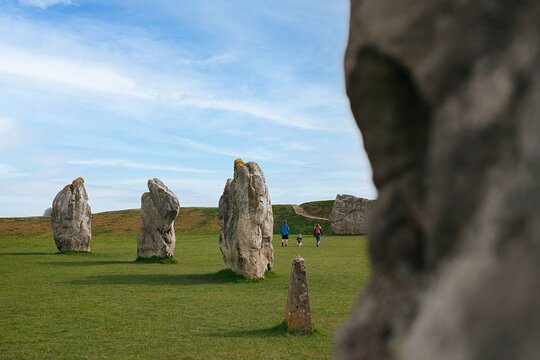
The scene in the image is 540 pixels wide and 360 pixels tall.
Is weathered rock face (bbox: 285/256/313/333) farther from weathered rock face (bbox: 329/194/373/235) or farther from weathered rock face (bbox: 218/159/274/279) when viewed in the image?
weathered rock face (bbox: 329/194/373/235)

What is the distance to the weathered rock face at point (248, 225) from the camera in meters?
19.6

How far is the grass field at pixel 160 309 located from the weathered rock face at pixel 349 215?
2448 centimetres

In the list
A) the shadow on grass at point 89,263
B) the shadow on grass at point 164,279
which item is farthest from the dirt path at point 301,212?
the shadow on grass at point 164,279

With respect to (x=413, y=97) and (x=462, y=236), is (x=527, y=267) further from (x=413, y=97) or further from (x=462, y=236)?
(x=413, y=97)

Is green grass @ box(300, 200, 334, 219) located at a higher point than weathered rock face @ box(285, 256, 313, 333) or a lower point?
higher

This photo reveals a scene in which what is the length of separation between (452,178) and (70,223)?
3158cm

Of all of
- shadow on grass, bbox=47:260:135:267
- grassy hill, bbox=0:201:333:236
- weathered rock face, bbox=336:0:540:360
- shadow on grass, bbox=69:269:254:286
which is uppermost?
grassy hill, bbox=0:201:333:236

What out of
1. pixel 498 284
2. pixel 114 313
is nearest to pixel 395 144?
pixel 498 284

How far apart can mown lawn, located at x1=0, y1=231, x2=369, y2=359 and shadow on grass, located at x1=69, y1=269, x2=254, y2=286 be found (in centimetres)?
3

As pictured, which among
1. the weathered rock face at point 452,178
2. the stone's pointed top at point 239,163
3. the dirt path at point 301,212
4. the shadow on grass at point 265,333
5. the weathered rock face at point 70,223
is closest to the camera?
the weathered rock face at point 452,178

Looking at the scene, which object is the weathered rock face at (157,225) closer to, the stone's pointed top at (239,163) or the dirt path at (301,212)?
the stone's pointed top at (239,163)

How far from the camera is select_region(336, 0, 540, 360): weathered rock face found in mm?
1514

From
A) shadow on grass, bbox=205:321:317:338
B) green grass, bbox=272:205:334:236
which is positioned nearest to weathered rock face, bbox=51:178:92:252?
shadow on grass, bbox=205:321:317:338

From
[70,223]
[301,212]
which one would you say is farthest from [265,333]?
[301,212]
